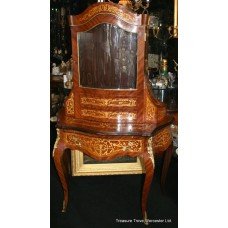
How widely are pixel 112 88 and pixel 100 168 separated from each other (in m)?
0.96

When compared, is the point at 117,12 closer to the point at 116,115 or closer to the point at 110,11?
the point at 110,11

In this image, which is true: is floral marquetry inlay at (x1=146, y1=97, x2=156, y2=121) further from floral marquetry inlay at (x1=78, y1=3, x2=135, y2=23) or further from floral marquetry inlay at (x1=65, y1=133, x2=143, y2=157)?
floral marquetry inlay at (x1=78, y1=3, x2=135, y2=23)

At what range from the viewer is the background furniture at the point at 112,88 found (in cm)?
151

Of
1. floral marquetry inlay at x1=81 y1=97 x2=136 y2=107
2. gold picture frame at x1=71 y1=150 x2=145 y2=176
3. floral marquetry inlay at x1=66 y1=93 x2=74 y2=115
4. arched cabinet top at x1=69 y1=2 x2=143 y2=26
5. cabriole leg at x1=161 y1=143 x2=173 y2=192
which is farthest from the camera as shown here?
gold picture frame at x1=71 y1=150 x2=145 y2=176

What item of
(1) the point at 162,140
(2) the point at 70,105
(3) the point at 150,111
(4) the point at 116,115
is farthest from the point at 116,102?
(1) the point at 162,140

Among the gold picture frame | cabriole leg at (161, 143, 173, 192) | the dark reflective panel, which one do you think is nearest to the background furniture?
the dark reflective panel

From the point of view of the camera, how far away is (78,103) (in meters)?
1.68

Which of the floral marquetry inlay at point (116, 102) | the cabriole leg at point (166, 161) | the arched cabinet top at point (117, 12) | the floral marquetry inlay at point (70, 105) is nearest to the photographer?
the arched cabinet top at point (117, 12)

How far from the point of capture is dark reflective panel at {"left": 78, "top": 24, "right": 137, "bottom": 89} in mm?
1521

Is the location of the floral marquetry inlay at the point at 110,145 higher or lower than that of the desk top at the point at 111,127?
lower

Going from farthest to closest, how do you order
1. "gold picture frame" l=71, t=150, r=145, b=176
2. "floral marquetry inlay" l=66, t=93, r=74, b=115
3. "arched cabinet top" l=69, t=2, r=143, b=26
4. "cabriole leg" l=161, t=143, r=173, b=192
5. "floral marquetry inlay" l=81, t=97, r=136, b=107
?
"gold picture frame" l=71, t=150, r=145, b=176 → "cabriole leg" l=161, t=143, r=173, b=192 → "floral marquetry inlay" l=66, t=93, r=74, b=115 → "floral marquetry inlay" l=81, t=97, r=136, b=107 → "arched cabinet top" l=69, t=2, r=143, b=26

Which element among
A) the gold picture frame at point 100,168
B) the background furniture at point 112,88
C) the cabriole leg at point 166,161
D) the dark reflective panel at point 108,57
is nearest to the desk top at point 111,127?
the background furniture at point 112,88

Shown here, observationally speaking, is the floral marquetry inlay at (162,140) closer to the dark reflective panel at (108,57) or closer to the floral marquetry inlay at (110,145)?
the floral marquetry inlay at (110,145)

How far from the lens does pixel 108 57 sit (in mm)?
1554
